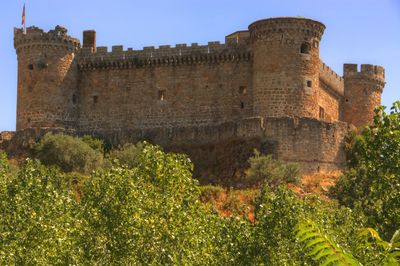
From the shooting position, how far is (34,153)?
1960 inches

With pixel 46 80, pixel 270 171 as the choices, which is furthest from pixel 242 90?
pixel 46 80

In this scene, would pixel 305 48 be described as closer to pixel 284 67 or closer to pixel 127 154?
pixel 284 67

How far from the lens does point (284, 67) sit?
48.8 m

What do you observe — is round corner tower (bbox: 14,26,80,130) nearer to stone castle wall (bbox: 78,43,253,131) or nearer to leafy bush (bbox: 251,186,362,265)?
stone castle wall (bbox: 78,43,253,131)

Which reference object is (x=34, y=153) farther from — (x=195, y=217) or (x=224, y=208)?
(x=195, y=217)

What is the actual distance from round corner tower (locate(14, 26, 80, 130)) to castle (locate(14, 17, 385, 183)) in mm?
54

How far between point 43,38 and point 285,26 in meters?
13.5

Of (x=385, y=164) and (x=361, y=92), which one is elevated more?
(x=361, y=92)

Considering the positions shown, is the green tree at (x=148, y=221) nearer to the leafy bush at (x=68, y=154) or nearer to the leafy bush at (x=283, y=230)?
the leafy bush at (x=283, y=230)

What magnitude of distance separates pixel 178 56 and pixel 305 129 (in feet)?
31.3

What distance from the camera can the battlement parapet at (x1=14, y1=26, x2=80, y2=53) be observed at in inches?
2082

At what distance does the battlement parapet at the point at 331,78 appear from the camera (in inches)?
2085

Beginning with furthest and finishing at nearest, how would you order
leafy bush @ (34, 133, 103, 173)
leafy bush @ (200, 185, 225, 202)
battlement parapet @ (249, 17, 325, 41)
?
1. battlement parapet @ (249, 17, 325, 41)
2. leafy bush @ (34, 133, 103, 173)
3. leafy bush @ (200, 185, 225, 202)

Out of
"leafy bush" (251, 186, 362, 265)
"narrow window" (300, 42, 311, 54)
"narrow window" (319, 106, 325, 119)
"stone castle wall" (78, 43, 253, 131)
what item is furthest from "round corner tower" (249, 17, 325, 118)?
"leafy bush" (251, 186, 362, 265)
